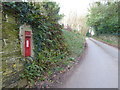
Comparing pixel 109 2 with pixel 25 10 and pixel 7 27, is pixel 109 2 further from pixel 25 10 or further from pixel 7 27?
pixel 7 27

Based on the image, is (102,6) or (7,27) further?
(102,6)

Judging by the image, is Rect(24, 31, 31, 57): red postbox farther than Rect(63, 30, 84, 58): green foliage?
No

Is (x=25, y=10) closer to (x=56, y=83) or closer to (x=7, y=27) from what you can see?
(x=7, y=27)

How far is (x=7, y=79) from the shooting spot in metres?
2.62

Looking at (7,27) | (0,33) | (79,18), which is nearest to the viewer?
(0,33)

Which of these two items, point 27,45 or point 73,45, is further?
point 73,45

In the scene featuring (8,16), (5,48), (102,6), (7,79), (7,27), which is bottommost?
(7,79)

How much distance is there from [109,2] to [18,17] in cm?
1093

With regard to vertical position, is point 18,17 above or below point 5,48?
above

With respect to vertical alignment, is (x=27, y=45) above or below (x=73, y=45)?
above

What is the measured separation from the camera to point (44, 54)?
4352mm

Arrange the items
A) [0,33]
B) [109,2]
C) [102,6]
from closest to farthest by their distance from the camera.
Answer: [0,33]
[109,2]
[102,6]

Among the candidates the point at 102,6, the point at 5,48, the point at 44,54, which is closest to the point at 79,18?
the point at 102,6

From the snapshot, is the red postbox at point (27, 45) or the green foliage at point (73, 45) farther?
the green foliage at point (73, 45)
